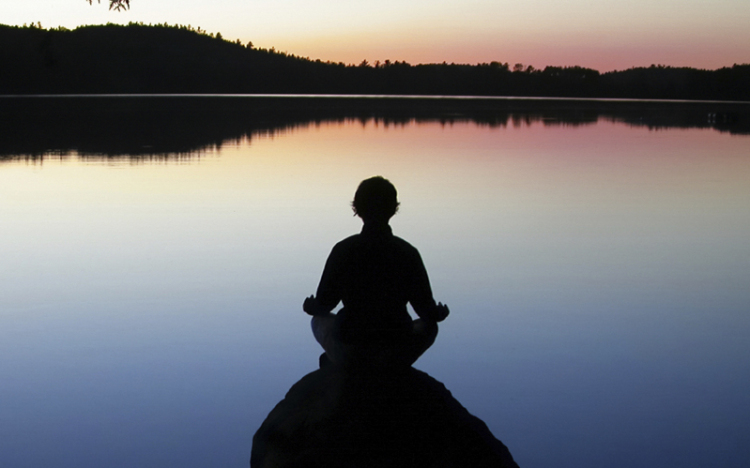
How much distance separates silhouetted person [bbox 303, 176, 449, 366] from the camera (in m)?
3.39

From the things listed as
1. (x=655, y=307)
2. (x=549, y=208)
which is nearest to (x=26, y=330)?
(x=655, y=307)

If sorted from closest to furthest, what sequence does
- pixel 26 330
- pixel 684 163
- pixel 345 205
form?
pixel 26 330 → pixel 345 205 → pixel 684 163

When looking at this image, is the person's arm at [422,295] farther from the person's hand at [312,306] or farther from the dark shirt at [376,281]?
the person's hand at [312,306]

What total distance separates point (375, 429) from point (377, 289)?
0.59 meters

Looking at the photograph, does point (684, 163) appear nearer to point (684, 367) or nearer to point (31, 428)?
point (684, 367)

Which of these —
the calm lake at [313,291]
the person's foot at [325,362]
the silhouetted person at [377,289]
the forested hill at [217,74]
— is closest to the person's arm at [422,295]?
the silhouetted person at [377,289]

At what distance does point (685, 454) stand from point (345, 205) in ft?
28.2

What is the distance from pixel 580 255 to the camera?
9.24 m

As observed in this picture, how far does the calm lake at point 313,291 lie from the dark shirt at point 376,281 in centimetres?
125

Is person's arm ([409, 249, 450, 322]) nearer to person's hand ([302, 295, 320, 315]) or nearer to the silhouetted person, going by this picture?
the silhouetted person

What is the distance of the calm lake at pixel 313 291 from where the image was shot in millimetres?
4527

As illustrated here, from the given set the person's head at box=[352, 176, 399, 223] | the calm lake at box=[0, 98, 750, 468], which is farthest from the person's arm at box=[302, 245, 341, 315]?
the calm lake at box=[0, 98, 750, 468]

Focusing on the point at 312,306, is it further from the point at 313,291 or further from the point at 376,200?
the point at 313,291

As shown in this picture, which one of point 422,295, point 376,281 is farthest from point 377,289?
point 422,295
